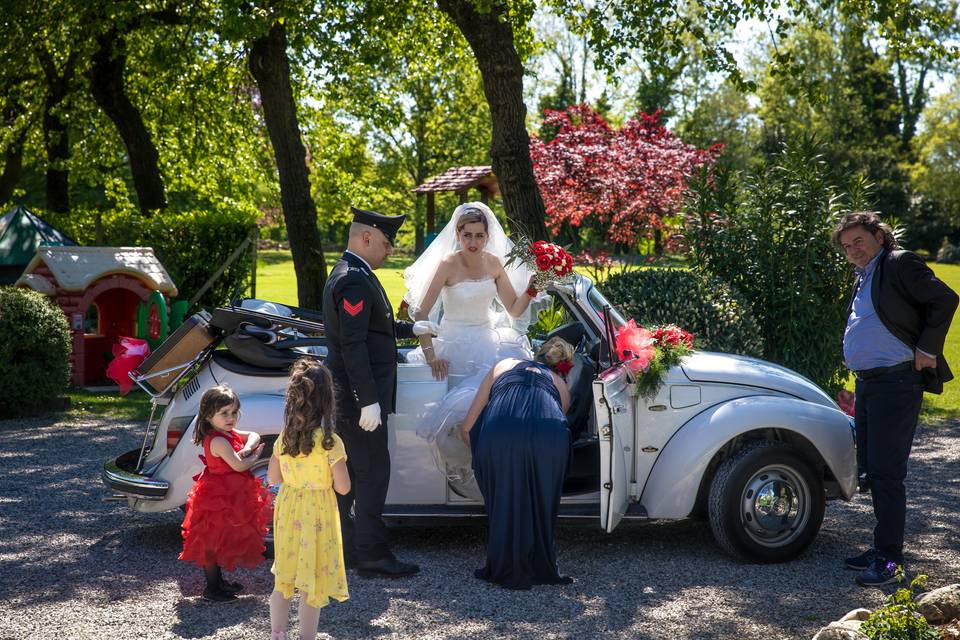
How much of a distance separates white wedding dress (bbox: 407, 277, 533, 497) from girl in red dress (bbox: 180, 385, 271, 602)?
44.4 inches

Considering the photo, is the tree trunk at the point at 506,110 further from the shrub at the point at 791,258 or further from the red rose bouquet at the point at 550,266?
the red rose bouquet at the point at 550,266

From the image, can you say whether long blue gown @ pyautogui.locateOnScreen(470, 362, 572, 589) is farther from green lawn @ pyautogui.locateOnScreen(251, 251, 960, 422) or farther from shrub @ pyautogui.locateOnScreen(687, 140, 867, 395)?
shrub @ pyautogui.locateOnScreen(687, 140, 867, 395)

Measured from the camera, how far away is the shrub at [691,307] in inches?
378

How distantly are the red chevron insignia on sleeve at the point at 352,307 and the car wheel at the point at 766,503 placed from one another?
228cm

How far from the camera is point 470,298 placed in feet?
21.5

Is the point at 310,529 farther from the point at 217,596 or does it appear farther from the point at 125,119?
the point at 125,119

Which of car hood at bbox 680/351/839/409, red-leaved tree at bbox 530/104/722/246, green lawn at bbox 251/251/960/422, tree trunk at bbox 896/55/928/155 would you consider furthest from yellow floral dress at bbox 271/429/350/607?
tree trunk at bbox 896/55/928/155

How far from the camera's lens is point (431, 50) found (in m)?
19.9

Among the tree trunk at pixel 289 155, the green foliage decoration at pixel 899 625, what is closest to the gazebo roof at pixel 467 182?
the tree trunk at pixel 289 155

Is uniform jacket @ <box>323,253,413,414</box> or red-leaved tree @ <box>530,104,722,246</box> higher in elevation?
red-leaved tree @ <box>530,104,722,246</box>

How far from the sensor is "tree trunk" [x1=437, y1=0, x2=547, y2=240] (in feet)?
38.1

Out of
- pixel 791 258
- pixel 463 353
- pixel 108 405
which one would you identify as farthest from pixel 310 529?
pixel 108 405

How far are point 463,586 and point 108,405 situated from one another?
819cm

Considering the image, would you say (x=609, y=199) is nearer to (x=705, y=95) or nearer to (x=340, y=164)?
(x=340, y=164)
